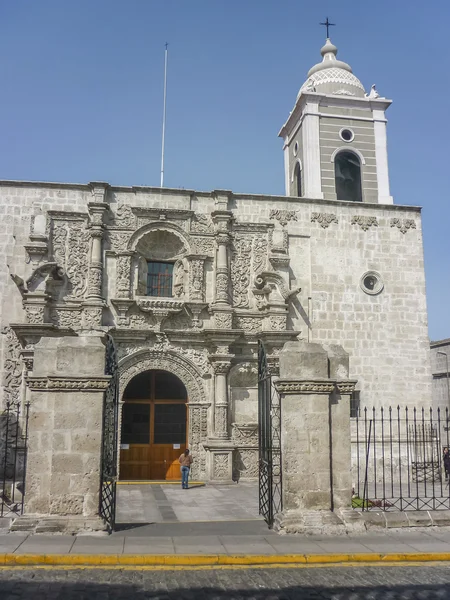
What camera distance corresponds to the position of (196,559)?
25.8 feet

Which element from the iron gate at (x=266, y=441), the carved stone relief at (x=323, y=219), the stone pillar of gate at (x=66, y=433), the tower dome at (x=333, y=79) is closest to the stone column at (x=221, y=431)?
the carved stone relief at (x=323, y=219)

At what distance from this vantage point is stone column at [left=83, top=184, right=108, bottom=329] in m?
18.0

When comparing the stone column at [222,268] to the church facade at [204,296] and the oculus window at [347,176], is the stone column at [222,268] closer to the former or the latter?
the church facade at [204,296]

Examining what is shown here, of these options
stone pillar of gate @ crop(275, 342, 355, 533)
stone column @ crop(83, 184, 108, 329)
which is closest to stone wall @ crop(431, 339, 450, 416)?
stone column @ crop(83, 184, 108, 329)

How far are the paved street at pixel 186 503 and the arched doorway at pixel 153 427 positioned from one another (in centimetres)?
94

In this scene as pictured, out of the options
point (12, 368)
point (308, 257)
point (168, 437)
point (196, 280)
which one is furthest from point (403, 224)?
point (12, 368)

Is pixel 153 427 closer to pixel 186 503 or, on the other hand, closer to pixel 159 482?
pixel 159 482

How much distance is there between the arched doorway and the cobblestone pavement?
10.9 meters

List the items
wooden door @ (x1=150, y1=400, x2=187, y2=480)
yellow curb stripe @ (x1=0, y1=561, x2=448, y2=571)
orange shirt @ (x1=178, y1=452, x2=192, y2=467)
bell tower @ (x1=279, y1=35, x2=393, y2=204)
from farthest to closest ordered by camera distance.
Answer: bell tower @ (x1=279, y1=35, x2=393, y2=204), wooden door @ (x1=150, y1=400, x2=187, y2=480), orange shirt @ (x1=178, y1=452, x2=192, y2=467), yellow curb stripe @ (x1=0, y1=561, x2=448, y2=571)

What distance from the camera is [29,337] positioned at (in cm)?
1716

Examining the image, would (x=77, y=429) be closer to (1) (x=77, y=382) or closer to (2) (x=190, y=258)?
(1) (x=77, y=382)

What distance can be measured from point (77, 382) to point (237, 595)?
14.2ft

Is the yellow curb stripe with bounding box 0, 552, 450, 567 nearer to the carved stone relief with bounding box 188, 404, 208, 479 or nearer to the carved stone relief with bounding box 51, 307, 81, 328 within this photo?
the carved stone relief with bounding box 188, 404, 208, 479

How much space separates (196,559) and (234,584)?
3.06 ft
